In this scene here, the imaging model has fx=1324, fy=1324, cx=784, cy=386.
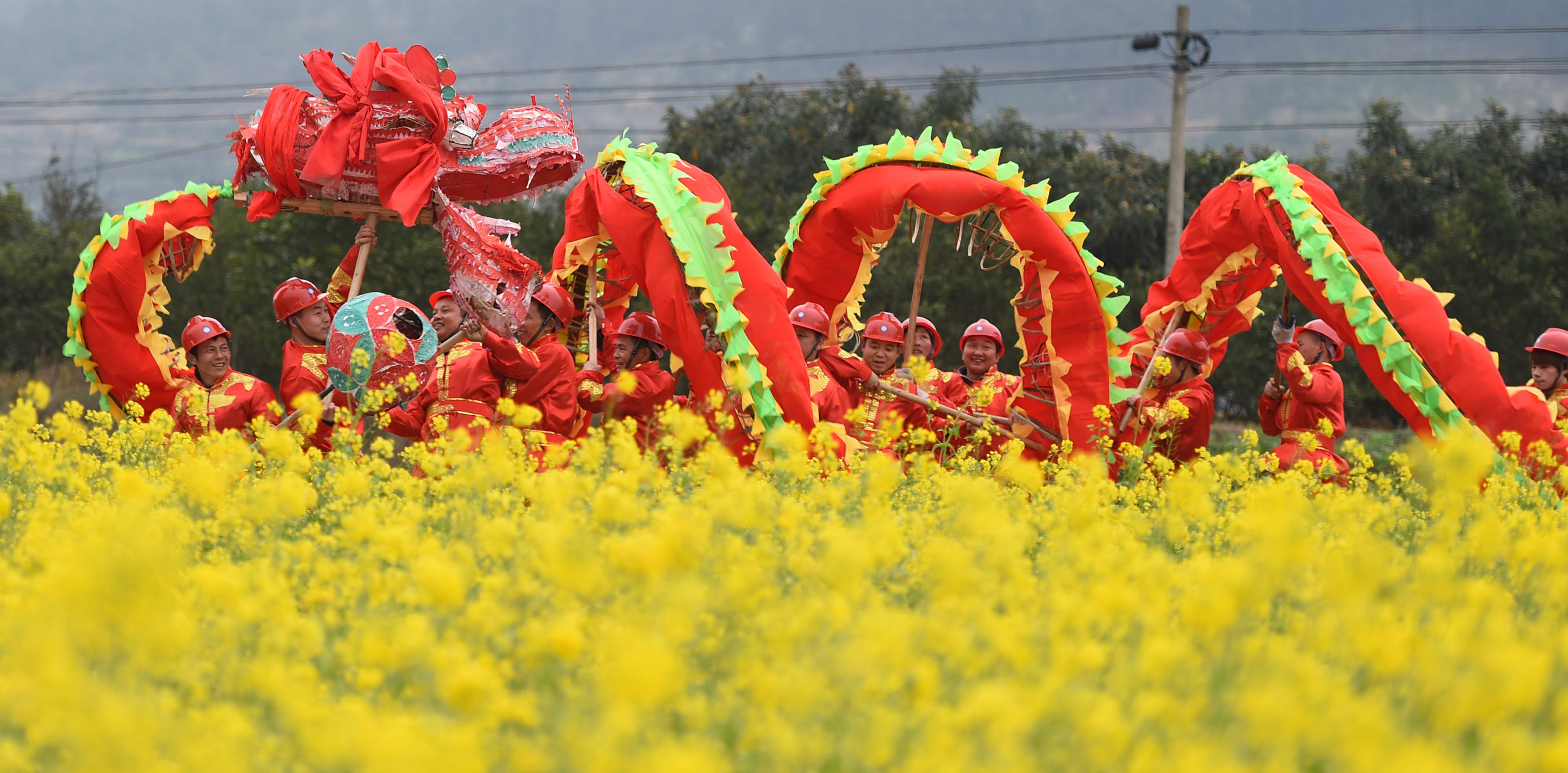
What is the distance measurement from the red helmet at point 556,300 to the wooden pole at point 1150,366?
129 inches

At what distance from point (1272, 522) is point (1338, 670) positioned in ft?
1.17

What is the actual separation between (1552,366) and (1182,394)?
2109 millimetres

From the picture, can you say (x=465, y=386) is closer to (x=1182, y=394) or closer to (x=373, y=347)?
(x=373, y=347)

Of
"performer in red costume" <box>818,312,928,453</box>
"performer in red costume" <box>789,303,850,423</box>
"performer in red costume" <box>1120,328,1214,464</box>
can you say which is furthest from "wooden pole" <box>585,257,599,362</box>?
"performer in red costume" <box>1120,328,1214,464</box>

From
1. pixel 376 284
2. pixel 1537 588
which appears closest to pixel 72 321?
pixel 1537 588

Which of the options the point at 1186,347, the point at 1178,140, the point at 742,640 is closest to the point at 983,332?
the point at 1186,347

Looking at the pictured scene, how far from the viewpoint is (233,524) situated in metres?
4.05

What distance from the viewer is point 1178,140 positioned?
56.1 feet

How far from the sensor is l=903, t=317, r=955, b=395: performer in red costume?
866 cm

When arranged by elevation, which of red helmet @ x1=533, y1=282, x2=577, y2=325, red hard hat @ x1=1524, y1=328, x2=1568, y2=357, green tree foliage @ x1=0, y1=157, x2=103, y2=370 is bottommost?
red helmet @ x1=533, y1=282, x2=577, y2=325

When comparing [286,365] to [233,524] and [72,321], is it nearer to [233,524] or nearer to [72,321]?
[72,321]

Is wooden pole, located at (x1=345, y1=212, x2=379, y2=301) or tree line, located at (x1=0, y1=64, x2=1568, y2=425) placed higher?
tree line, located at (x1=0, y1=64, x2=1568, y2=425)

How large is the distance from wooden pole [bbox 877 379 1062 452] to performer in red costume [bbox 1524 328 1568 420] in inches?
116

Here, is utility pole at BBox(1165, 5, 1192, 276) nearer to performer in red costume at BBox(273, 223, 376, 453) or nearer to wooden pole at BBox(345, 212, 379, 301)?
performer in red costume at BBox(273, 223, 376, 453)
